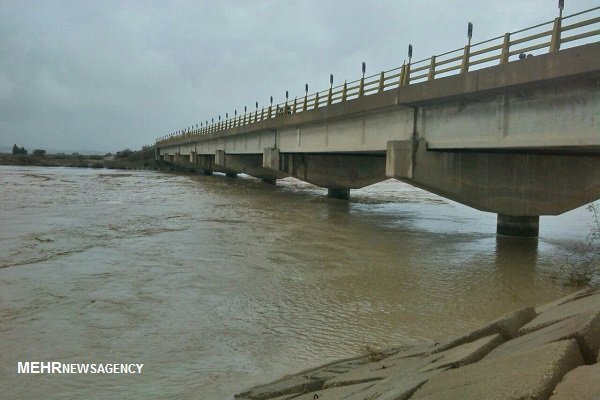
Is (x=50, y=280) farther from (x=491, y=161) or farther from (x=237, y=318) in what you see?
(x=491, y=161)

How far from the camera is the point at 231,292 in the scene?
10.0 m

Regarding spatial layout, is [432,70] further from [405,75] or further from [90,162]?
[90,162]

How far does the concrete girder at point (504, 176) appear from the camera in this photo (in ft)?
54.1

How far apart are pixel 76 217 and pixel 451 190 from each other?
1514cm

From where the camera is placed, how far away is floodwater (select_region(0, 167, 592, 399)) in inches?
256

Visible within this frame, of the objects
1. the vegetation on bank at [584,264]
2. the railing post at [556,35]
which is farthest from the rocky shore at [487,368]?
the railing post at [556,35]

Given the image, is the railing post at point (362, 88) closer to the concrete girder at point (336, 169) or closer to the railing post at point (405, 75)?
the railing post at point (405, 75)

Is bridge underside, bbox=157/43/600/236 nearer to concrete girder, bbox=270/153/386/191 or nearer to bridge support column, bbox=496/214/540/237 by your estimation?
bridge support column, bbox=496/214/540/237

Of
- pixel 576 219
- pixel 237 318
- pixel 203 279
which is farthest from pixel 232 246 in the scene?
pixel 576 219

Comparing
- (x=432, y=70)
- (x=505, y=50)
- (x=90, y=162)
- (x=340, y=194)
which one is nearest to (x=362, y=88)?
(x=432, y=70)

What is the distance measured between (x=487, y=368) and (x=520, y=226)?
16057mm

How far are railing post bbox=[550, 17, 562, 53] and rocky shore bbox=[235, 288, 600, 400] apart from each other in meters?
8.22

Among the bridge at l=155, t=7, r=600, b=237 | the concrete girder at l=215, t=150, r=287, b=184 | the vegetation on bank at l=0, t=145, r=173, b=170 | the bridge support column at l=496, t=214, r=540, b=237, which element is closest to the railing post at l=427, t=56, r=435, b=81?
the bridge at l=155, t=7, r=600, b=237

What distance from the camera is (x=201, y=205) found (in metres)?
28.8
